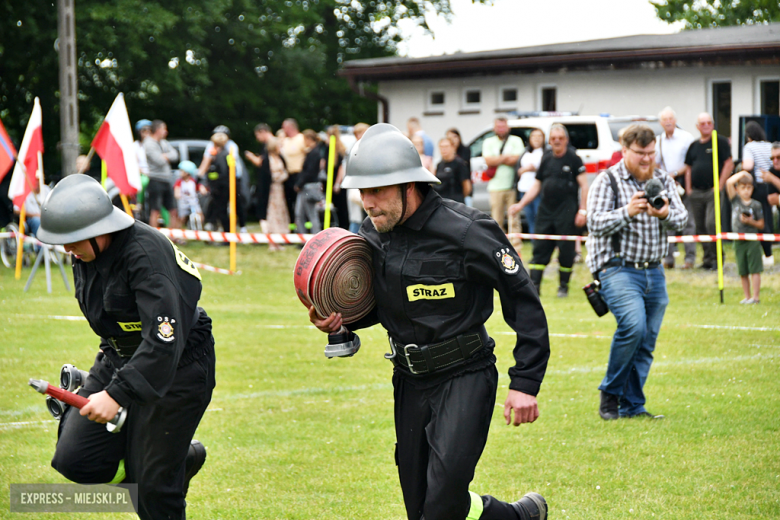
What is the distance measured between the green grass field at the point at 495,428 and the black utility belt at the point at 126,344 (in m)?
1.18

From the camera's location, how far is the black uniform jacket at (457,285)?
4020mm

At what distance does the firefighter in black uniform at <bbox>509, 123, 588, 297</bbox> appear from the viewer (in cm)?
1262

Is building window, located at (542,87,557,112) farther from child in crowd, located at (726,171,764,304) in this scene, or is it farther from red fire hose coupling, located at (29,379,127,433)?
red fire hose coupling, located at (29,379,127,433)

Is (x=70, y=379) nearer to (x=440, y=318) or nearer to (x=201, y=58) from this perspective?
(x=440, y=318)

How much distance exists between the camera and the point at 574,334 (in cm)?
1023

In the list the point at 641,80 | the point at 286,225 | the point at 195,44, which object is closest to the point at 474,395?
the point at 286,225

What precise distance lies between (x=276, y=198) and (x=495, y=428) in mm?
11758

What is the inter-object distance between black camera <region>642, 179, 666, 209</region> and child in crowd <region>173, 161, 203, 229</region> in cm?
1457

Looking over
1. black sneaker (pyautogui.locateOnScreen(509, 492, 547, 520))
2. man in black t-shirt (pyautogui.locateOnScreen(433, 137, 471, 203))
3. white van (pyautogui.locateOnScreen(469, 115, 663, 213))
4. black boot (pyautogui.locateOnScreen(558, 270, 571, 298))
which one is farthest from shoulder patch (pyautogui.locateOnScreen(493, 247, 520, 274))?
white van (pyautogui.locateOnScreen(469, 115, 663, 213))

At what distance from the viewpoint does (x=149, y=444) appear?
4328 millimetres

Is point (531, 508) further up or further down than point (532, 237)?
further down

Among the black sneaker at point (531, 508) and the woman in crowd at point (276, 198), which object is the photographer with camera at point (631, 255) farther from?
the woman in crowd at point (276, 198)

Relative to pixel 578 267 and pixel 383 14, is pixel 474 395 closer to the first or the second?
pixel 578 267

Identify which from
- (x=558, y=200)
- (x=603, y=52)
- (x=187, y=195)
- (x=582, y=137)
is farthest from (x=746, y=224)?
(x=603, y=52)
